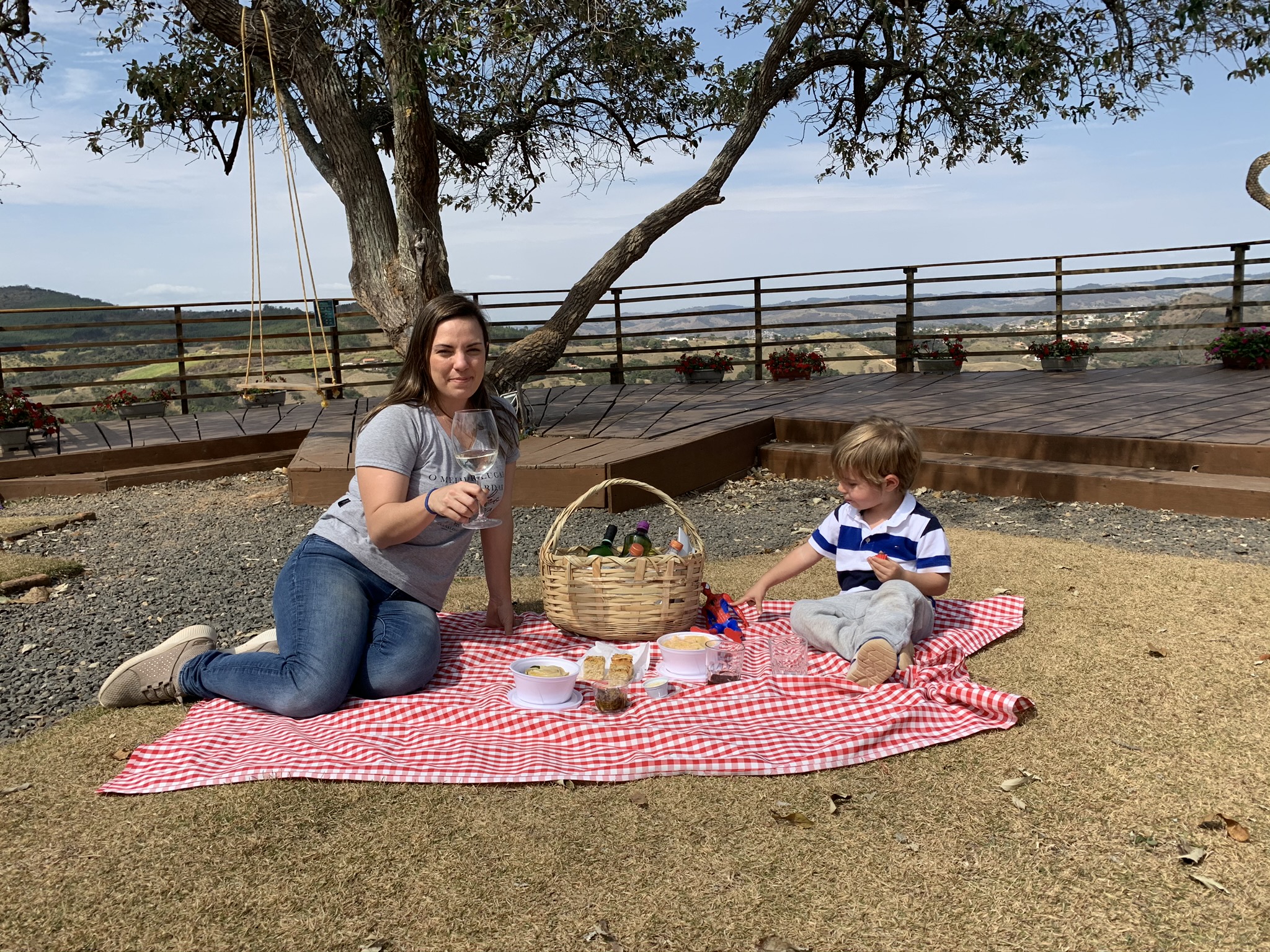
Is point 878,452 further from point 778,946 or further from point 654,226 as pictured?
point 654,226

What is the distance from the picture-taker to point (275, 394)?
10445 millimetres

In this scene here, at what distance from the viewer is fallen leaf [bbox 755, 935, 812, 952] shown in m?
1.64

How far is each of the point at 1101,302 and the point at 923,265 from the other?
183 cm

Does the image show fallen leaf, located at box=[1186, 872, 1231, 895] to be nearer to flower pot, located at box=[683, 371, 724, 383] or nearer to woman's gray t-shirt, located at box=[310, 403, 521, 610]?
woman's gray t-shirt, located at box=[310, 403, 521, 610]

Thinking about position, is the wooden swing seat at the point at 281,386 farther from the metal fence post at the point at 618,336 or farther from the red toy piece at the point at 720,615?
the metal fence post at the point at 618,336

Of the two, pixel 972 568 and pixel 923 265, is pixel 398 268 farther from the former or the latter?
pixel 923 265

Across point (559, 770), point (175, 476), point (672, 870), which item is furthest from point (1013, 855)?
point (175, 476)

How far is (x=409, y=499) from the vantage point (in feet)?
8.88

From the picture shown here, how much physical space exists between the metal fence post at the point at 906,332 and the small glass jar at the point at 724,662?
8.42 m

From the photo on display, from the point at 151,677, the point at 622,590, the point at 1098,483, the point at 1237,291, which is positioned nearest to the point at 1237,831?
the point at 622,590

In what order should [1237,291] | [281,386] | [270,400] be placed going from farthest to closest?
[270,400]
[1237,291]
[281,386]

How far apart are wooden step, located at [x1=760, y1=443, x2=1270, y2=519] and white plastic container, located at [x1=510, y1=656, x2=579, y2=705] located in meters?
3.57

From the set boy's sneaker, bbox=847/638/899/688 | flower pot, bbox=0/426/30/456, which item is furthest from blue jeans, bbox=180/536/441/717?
flower pot, bbox=0/426/30/456

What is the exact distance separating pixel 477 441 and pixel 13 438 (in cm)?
Result: 656
